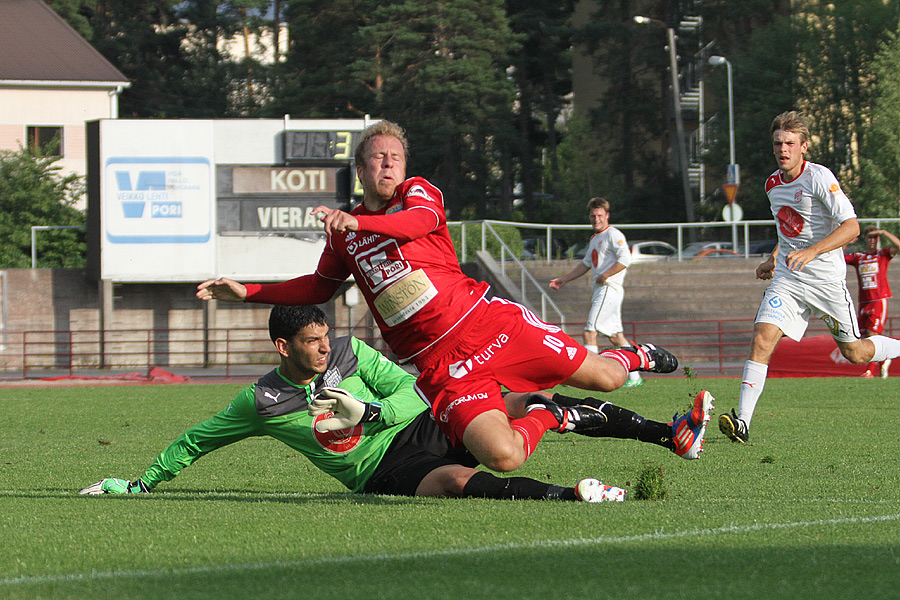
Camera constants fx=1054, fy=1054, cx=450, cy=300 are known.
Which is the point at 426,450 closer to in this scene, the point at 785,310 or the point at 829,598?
Result: the point at 829,598

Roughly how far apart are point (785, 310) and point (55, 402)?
36.5 feet

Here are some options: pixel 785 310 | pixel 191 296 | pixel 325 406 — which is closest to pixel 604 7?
pixel 191 296

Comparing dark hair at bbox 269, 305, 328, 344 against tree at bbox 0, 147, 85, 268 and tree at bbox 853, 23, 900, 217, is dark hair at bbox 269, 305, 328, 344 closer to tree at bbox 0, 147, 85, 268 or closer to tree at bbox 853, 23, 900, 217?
tree at bbox 0, 147, 85, 268

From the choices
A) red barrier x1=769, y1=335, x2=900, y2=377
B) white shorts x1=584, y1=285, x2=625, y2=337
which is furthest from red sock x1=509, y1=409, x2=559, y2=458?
red barrier x1=769, y1=335, x2=900, y2=377

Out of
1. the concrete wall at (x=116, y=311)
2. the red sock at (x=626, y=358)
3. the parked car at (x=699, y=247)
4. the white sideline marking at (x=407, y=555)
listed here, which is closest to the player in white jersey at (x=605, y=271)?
the red sock at (x=626, y=358)

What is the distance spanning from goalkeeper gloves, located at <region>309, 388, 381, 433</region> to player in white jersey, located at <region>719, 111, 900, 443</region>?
155 inches

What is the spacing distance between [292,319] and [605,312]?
31.6 ft

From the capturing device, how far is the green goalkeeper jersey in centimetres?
599

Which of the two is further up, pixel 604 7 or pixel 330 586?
pixel 604 7

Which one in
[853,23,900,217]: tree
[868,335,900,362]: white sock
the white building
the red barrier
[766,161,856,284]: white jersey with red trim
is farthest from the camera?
the white building

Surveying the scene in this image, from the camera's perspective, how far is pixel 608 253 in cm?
1477

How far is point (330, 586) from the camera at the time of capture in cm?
371

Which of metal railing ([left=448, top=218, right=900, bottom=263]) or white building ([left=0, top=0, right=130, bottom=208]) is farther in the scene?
white building ([left=0, top=0, right=130, bottom=208])

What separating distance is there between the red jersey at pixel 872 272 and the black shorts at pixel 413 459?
1130 cm
